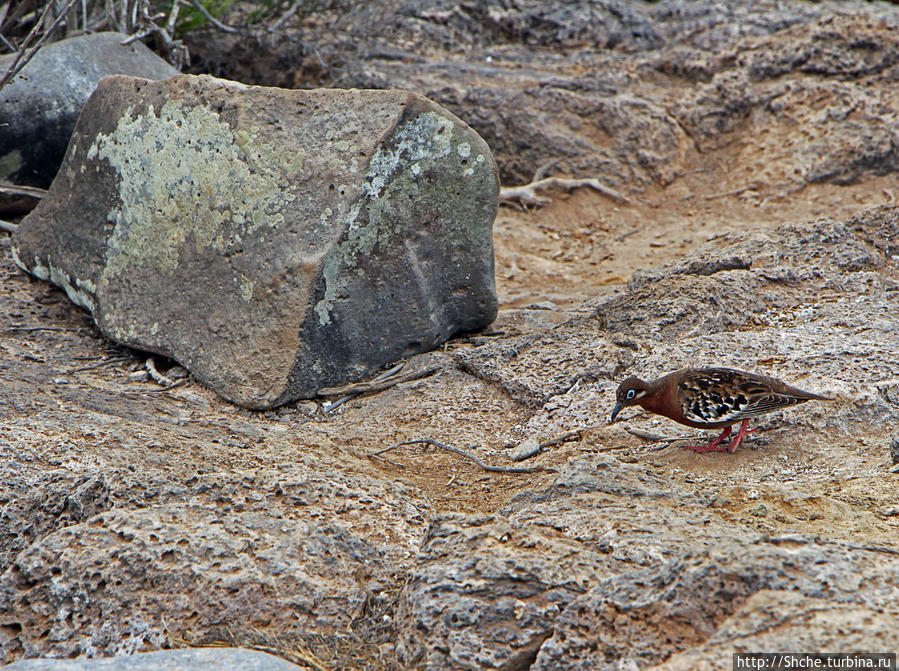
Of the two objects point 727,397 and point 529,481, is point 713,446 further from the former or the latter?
point 529,481

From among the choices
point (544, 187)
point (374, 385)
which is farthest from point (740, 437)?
point (544, 187)

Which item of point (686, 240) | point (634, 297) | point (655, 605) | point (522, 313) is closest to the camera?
point (655, 605)

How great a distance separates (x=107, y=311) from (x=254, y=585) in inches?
111

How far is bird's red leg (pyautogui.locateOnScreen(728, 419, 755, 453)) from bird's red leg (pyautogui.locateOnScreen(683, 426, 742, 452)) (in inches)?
1.4

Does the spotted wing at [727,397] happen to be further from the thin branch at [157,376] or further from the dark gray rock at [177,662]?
the thin branch at [157,376]

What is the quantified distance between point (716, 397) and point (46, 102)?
521cm

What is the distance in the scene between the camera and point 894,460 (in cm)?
393

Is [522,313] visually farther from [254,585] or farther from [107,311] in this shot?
[254,585]

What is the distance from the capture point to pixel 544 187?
887 centimetres

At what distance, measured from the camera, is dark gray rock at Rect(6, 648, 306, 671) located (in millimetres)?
2828

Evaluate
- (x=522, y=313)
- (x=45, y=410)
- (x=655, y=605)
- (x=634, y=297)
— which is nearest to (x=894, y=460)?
(x=655, y=605)

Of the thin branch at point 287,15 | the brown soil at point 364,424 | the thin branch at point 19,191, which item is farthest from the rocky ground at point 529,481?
the thin branch at point 287,15

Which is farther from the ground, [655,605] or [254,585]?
[655,605]

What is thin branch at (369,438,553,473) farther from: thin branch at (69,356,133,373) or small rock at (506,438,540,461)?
thin branch at (69,356,133,373)
